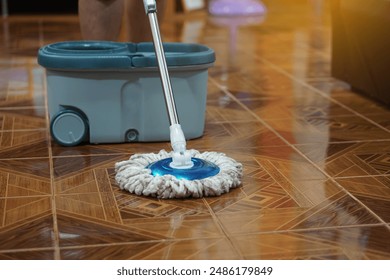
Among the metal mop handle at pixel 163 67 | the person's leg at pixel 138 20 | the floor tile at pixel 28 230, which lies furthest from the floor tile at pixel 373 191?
the person's leg at pixel 138 20

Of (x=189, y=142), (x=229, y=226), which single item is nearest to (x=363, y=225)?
(x=229, y=226)

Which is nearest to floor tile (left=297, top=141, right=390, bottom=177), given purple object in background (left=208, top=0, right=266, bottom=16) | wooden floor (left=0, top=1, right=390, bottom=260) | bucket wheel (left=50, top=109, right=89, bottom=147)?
wooden floor (left=0, top=1, right=390, bottom=260)

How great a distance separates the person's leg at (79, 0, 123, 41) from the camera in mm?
1814

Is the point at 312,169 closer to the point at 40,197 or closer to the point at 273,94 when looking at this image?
the point at 40,197

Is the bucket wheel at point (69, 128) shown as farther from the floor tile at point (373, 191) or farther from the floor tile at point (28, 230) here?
the floor tile at point (373, 191)

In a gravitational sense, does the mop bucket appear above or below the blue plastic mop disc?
above

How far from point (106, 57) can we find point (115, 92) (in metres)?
0.08

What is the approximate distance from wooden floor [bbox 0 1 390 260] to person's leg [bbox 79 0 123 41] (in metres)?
0.26

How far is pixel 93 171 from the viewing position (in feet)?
4.78

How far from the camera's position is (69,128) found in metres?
1.62

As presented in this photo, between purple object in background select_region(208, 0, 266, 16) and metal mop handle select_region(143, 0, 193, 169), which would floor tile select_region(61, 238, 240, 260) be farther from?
purple object in background select_region(208, 0, 266, 16)

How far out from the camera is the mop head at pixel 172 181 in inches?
50.3

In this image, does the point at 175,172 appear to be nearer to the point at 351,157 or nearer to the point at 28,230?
the point at 28,230
